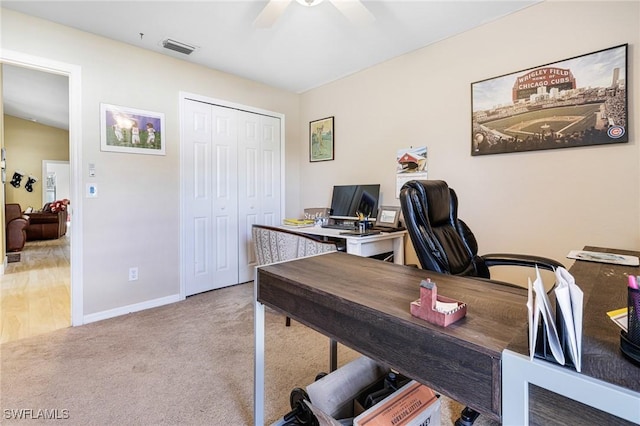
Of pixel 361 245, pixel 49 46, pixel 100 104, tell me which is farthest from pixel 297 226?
pixel 49 46

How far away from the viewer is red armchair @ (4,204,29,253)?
5215 mm

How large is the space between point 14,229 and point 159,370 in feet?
17.8

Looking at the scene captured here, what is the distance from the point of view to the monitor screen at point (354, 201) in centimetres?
320

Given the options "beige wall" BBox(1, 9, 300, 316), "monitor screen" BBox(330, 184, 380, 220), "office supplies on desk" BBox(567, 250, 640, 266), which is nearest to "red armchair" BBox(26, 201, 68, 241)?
"beige wall" BBox(1, 9, 300, 316)

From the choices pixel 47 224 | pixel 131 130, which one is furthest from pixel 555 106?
pixel 47 224

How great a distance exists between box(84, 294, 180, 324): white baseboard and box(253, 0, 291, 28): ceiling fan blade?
2655mm

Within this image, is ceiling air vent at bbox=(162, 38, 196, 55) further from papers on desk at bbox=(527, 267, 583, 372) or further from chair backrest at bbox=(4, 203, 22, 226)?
chair backrest at bbox=(4, 203, 22, 226)

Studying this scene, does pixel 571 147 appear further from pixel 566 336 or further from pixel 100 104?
pixel 100 104

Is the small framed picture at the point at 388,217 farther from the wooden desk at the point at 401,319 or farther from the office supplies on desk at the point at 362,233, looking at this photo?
the wooden desk at the point at 401,319

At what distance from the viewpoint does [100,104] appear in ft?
8.80

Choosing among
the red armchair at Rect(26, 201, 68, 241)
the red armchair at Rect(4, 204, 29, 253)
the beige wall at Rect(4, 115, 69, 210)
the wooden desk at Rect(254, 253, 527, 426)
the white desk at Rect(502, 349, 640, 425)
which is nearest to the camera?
the white desk at Rect(502, 349, 640, 425)

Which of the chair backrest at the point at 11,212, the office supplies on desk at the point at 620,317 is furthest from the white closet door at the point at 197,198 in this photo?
the chair backrest at the point at 11,212

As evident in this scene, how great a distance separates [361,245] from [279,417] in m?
1.37

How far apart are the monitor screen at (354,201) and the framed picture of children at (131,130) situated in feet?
6.25
